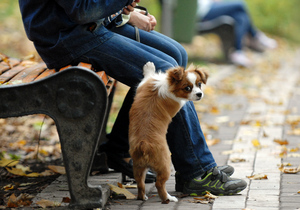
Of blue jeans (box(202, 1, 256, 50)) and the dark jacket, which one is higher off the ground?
the dark jacket

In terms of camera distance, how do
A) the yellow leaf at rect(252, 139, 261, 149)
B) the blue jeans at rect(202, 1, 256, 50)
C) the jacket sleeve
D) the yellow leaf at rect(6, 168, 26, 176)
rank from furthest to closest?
1. the blue jeans at rect(202, 1, 256, 50)
2. the yellow leaf at rect(252, 139, 261, 149)
3. the yellow leaf at rect(6, 168, 26, 176)
4. the jacket sleeve

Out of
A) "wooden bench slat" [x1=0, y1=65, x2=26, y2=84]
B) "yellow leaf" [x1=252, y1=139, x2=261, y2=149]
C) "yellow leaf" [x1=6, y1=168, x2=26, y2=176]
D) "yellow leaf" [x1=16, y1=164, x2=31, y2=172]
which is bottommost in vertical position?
"yellow leaf" [x1=252, y1=139, x2=261, y2=149]

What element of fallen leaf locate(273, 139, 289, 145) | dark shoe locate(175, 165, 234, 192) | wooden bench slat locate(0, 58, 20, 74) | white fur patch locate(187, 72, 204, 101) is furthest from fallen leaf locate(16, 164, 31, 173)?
fallen leaf locate(273, 139, 289, 145)

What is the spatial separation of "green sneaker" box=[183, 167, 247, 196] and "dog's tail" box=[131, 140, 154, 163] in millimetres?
521

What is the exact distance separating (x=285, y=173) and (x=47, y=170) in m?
1.95

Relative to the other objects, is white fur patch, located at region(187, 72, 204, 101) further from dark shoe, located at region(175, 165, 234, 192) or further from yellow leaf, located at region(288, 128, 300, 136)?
yellow leaf, located at region(288, 128, 300, 136)

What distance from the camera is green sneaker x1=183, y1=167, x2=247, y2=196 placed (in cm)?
330

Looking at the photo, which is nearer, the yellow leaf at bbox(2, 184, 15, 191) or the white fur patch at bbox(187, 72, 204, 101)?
the white fur patch at bbox(187, 72, 204, 101)

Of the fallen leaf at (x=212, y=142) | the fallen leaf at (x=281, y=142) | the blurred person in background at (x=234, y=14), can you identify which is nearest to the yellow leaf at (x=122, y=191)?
the fallen leaf at (x=212, y=142)

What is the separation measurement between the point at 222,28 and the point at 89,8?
8.10 metres

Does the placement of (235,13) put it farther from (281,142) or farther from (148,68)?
(148,68)

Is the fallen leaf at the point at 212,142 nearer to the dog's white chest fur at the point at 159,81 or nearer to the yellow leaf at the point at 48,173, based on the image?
the yellow leaf at the point at 48,173

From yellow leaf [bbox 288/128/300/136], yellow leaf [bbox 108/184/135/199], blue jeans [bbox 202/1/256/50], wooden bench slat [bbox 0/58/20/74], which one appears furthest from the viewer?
blue jeans [bbox 202/1/256/50]

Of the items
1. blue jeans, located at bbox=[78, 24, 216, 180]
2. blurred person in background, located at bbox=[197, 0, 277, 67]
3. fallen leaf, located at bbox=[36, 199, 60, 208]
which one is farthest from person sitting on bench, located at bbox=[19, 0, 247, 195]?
blurred person in background, located at bbox=[197, 0, 277, 67]
